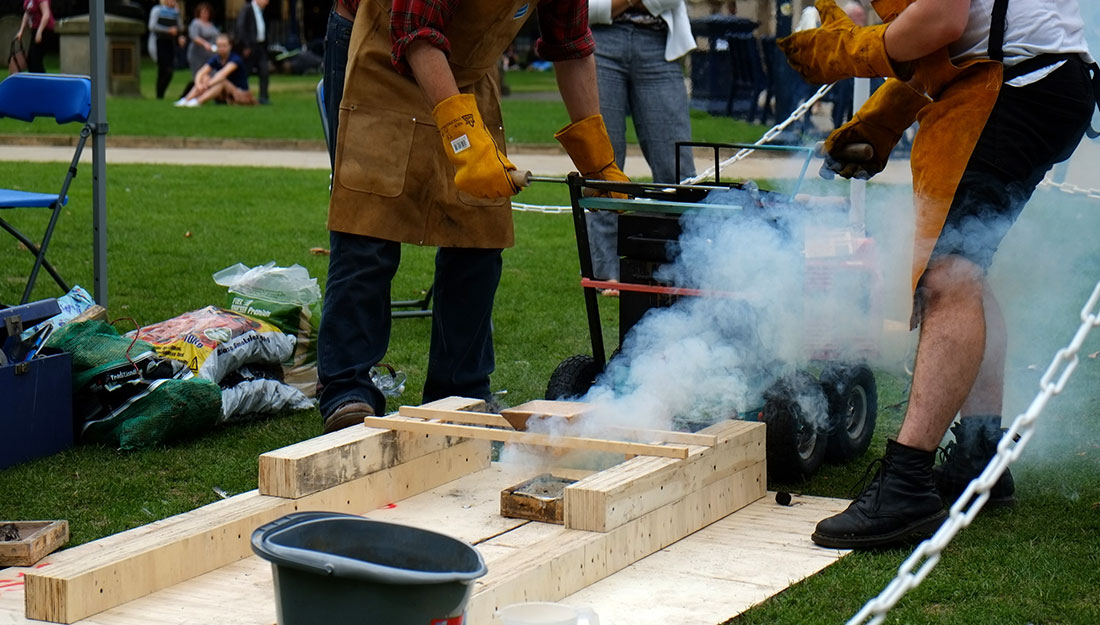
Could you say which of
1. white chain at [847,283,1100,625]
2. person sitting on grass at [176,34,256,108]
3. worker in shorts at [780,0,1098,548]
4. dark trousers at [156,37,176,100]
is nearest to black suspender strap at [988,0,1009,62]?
worker in shorts at [780,0,1098,548]

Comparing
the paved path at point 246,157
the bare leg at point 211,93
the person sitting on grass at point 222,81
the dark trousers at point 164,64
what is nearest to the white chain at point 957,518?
the paved path at point 246,157

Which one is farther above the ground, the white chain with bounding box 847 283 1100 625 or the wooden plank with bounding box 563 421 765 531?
the white chain with bounding box 847 283 1100 625

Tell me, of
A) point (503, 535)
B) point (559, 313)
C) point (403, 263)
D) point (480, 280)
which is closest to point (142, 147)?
point (403, 263)

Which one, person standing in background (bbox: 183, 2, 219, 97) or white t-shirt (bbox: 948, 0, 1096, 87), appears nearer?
white t-shirt (bbox: 948, 0, 1096, 87)

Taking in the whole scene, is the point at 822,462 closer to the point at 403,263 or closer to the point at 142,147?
the point at 403,263

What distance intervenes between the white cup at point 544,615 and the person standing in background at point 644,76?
3.73 meters

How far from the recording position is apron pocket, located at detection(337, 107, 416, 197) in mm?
4027

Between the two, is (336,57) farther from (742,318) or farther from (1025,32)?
(1025,32)

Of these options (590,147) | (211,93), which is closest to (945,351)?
(590,147)

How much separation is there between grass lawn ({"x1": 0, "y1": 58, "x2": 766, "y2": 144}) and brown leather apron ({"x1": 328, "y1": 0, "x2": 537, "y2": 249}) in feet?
27.0

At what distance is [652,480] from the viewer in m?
3.27

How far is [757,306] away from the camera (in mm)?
3881

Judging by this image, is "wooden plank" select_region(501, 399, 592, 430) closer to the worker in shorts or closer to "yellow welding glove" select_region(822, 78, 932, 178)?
the worker in shorts

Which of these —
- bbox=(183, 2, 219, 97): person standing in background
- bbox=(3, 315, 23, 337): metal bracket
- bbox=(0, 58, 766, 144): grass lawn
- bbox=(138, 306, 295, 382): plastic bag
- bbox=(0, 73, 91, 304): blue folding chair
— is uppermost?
bbox=(183, 2, 219, 97): person standing in background
